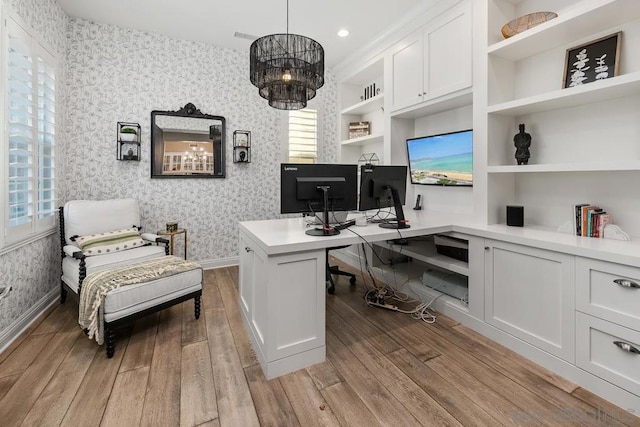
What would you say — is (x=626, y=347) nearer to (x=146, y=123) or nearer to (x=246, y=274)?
(x=246, y=274)

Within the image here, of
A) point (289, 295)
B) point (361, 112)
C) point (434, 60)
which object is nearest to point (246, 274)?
point (289, 295)

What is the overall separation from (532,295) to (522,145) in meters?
1.17

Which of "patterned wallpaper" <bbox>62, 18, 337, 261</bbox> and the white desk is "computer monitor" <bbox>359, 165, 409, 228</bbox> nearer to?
the white desk

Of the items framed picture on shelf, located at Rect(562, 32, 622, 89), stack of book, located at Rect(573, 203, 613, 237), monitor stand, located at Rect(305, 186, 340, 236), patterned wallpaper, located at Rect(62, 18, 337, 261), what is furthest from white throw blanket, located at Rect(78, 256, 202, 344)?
framed picture on shelf, located at Rect(562, 32, 622, 89)

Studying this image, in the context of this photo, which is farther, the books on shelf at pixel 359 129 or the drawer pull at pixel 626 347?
the books on shelf at pixel 359 129

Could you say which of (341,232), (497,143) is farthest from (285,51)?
(497,143)

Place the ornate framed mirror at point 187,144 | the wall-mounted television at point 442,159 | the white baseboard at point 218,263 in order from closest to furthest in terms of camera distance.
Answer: the wall-mounted television at point 442,159, the ornate framed mirror at point 187,144, the white baseboard at point 218,263

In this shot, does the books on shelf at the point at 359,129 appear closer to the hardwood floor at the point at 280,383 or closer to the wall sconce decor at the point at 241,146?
the wall sconce decor at the point at 241,146

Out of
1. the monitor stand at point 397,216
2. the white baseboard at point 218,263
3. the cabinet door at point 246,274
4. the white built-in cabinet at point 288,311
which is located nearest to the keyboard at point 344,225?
the monitor stand at point 397,216

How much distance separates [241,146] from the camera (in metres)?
3.95

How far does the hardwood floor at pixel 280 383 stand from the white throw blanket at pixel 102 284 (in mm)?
194

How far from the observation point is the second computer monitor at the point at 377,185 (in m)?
2.28

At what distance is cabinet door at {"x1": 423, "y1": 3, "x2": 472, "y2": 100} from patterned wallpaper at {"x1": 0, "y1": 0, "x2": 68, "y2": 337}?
3402mm

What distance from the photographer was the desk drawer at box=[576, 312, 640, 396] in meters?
1.51
